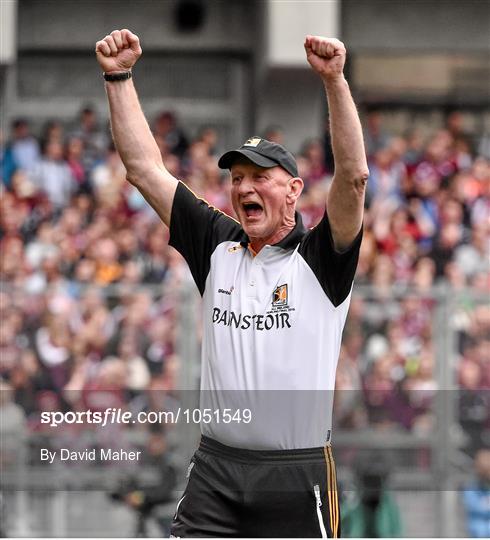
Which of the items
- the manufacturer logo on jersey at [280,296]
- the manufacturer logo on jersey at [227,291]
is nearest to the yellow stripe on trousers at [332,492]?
the manufacturer logo on jersey at [280,296]

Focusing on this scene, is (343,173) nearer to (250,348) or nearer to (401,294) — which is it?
(250,348)

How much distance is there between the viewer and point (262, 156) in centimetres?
493

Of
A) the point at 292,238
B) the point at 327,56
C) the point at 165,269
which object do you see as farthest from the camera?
the point at 165,269

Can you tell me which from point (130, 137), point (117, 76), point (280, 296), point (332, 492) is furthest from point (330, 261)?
point (117, 76)

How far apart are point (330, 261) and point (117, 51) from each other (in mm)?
1229

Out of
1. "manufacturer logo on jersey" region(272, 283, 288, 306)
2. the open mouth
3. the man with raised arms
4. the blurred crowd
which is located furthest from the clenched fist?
the blurred crowd

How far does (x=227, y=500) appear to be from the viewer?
4820 millimetres

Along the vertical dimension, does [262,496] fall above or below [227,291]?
below

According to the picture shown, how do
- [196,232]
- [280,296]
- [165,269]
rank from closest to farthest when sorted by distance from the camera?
[280,296] < [196,232] < [165,269]

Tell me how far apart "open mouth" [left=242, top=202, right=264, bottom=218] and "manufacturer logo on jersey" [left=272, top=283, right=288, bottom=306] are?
0.92 feet

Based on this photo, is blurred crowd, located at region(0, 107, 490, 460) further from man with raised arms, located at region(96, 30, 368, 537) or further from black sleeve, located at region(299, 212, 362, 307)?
black sleeve, located at region(299, 212, 362, 307)

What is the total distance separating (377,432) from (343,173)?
580cm

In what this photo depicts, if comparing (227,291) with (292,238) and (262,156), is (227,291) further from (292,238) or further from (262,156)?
(262,156)

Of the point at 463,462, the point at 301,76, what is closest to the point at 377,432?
the point at 463,462
